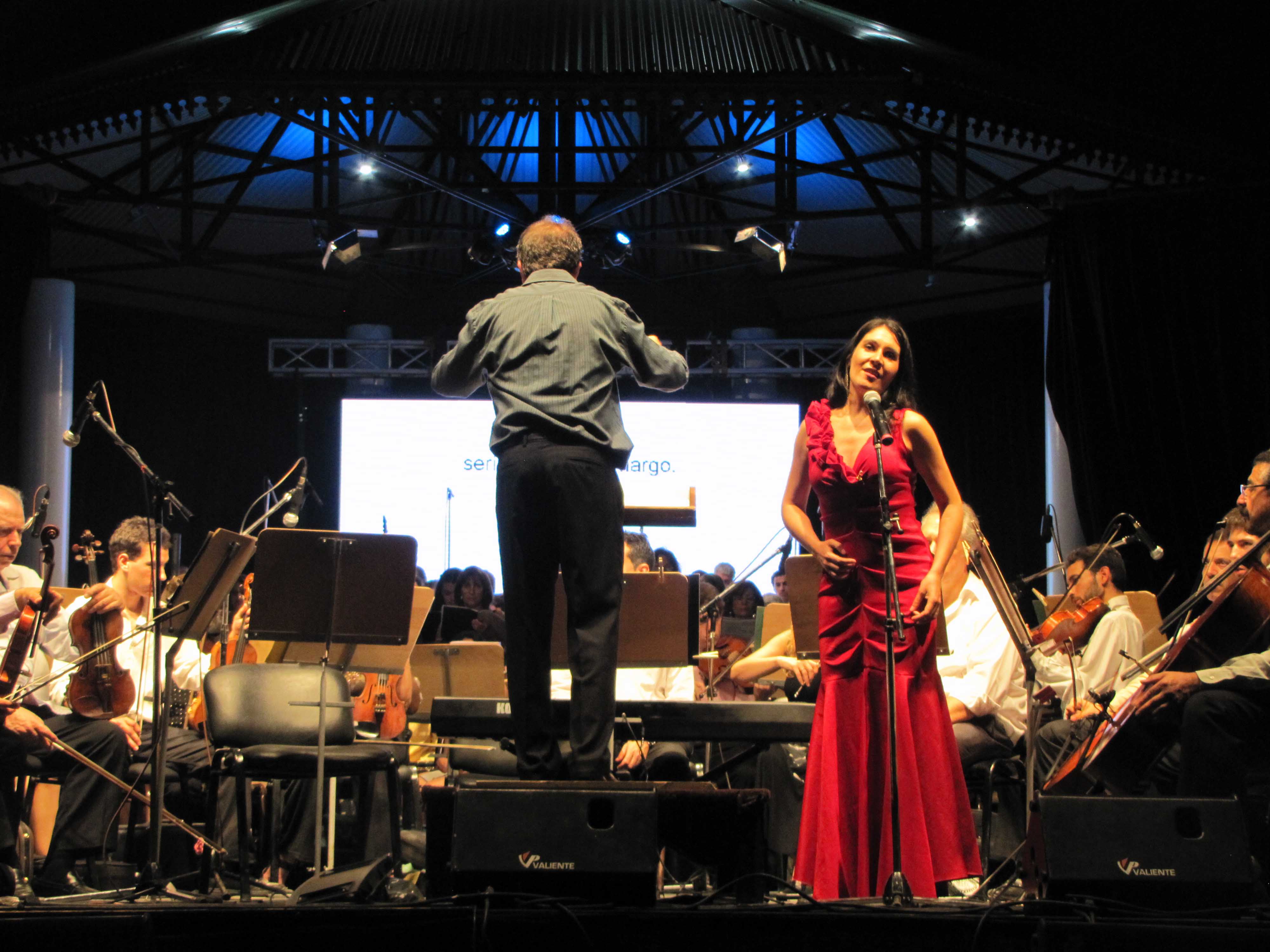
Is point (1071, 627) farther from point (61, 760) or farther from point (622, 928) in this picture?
point (61, 760)

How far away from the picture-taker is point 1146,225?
29.2 ft

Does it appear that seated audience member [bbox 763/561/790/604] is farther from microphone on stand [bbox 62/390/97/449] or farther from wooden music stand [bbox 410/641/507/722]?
microphone on stand [bbox 62/390/97/449]

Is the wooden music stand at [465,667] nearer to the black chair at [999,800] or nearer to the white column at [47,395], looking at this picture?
the black chair at [999,800]

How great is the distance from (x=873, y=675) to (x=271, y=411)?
403 inches

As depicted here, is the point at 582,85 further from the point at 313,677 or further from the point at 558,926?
the point at 558,926

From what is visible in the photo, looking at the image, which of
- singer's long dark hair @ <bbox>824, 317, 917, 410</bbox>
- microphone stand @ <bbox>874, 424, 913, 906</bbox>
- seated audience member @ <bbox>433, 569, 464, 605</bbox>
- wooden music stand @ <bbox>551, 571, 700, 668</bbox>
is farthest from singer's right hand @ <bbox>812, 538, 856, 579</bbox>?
seated audience member @ <bbox>433, 569, 464, 605</bbox>

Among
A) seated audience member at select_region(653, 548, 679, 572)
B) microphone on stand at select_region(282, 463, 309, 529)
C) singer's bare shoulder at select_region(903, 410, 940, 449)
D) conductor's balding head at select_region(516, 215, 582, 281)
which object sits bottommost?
seated audience member at select_region(653, 548, 679, 572)

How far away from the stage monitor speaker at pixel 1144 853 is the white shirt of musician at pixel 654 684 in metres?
2.35

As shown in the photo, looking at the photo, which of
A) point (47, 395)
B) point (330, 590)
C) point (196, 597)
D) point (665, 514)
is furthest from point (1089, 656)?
point (47, 395)

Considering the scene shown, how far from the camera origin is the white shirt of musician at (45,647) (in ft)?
16.5

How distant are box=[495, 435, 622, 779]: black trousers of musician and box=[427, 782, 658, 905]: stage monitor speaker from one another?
0.22 m

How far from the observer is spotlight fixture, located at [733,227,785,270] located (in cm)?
953

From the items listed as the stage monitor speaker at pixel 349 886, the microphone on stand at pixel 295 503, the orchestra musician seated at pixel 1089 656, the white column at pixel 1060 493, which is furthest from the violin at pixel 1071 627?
the white column at pixel 1060 493

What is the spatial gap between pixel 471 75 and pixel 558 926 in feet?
18.1
